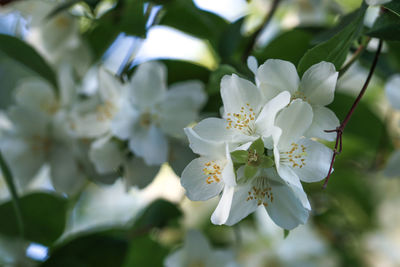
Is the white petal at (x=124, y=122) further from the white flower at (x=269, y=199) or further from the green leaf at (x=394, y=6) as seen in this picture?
the green leaf at (x=394, y=6)

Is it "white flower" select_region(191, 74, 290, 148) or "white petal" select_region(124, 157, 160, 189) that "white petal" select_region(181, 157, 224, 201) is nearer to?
"white flower" select_region(191, 74, 290, 148)

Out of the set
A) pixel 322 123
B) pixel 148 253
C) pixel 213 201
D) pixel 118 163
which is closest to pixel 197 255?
pixel 148 253

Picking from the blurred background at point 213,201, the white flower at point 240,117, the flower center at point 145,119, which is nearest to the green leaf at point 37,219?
the blurred background at point 213,201

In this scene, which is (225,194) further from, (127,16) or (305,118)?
(127,16)

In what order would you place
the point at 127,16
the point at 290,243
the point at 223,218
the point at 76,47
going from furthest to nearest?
the point at 290,243, the point at 76,47, the point at 127,16, the point at 223,218

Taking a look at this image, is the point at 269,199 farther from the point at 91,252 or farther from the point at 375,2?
the point at 91,252

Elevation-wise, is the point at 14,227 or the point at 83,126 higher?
the point at 83,126

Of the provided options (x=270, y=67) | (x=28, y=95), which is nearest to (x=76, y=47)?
(x=28, y=95)
